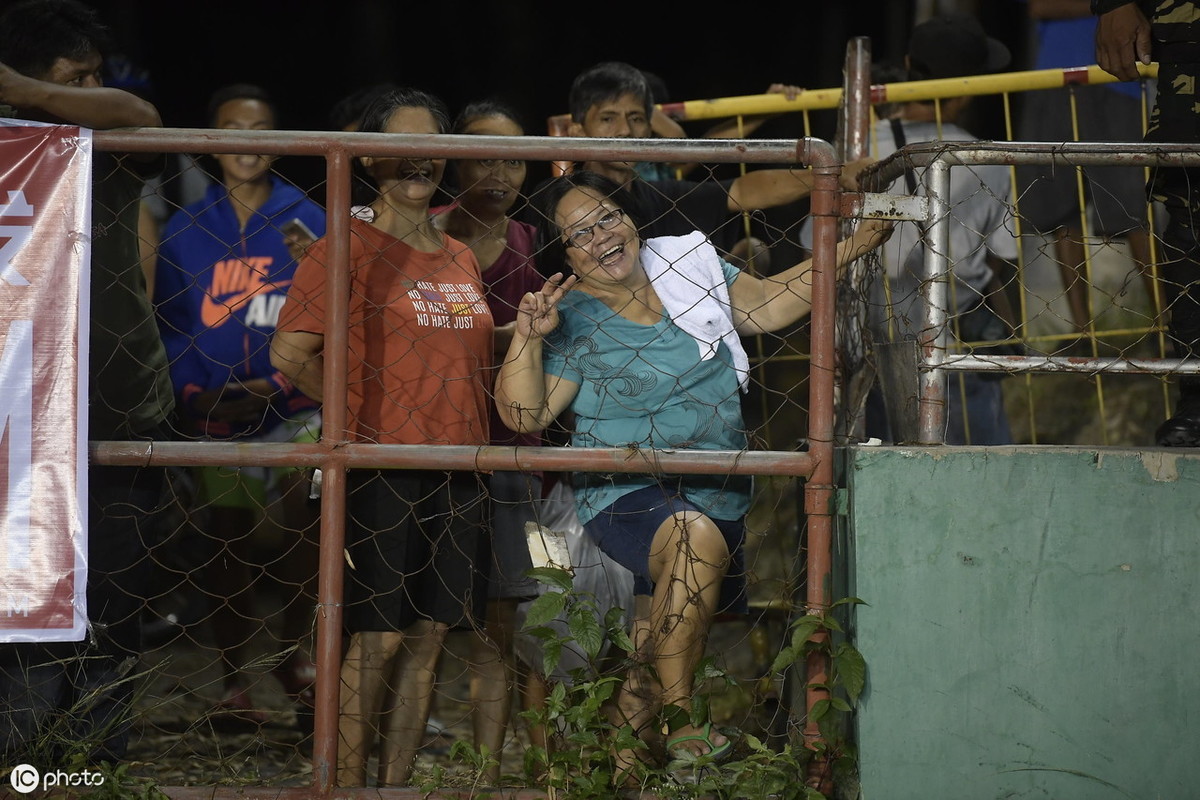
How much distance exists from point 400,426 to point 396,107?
0.90m

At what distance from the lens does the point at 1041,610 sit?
2.93m

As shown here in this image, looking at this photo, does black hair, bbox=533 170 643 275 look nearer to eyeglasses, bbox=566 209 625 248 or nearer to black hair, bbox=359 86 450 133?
eyeglasses, bbox=566 209 625 248

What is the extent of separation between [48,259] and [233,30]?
3384mm

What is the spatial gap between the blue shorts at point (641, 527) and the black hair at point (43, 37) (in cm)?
193

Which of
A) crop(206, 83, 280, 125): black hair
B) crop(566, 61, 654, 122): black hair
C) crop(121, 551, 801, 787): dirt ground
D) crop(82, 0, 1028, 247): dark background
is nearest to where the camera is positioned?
crop(121, 551, 801, 787): dirt ground

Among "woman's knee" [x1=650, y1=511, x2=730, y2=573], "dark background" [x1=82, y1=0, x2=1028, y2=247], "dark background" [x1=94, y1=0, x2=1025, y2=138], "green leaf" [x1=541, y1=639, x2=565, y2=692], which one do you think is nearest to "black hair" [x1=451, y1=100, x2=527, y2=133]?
"woman's knee" [x1=650, y1=511, x2=730, y2=573]

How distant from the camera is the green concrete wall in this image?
9.60ft

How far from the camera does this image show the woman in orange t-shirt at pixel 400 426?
316cm

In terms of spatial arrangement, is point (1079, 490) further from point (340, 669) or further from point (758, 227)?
point (758, 227)

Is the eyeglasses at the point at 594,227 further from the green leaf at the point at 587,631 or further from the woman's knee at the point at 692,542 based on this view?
the green leaf at the point at 587,631

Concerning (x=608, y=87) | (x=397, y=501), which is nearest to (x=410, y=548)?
(x=397, y=501)

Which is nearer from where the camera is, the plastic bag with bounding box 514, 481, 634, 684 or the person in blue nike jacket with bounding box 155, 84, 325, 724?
the plastic bag with bounding box 514, 481, 634, 684

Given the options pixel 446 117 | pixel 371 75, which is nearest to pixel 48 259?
pixel 446 117

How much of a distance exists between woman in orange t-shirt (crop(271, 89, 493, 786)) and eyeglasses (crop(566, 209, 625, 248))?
31 cm
